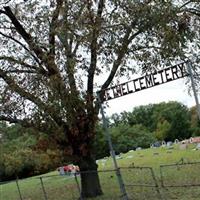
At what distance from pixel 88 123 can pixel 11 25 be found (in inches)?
192

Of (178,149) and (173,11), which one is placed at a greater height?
(173,11)

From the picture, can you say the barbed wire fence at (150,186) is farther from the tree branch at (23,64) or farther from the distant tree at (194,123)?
the distant tree at (194,123)

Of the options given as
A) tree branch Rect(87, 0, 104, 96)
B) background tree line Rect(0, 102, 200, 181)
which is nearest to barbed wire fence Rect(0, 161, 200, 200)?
tree branch Rect(87, 0, 104, 96)

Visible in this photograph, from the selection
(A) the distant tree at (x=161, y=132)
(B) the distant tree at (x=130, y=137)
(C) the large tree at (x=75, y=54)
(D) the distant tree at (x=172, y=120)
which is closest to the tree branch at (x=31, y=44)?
(C) the large tree at (x=75, y=54)

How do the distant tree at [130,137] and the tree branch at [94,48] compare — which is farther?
the distant tree at [130,137]

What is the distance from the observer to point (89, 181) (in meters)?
20.3

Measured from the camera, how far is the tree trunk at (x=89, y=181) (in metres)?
20.2

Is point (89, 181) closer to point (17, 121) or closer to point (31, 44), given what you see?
point (17, 121)

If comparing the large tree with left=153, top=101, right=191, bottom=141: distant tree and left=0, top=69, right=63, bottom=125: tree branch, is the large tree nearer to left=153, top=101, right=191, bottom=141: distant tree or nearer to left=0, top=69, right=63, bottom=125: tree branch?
left=0, top=69, right=63, bottom=125: tree branch

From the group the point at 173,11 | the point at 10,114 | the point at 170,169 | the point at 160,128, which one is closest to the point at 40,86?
the point at 10,114

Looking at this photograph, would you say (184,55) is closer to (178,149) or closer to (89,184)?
(89,184)

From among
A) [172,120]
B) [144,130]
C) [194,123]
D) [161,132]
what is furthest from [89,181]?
[194,123]

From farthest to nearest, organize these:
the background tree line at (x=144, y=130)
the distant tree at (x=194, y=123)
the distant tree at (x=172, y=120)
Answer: the distant tree at (x=194, y=123)
the distant tree at (x=172, y=120)
the background tree line at (x=144, y=130)

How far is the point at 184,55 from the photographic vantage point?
1772cm
